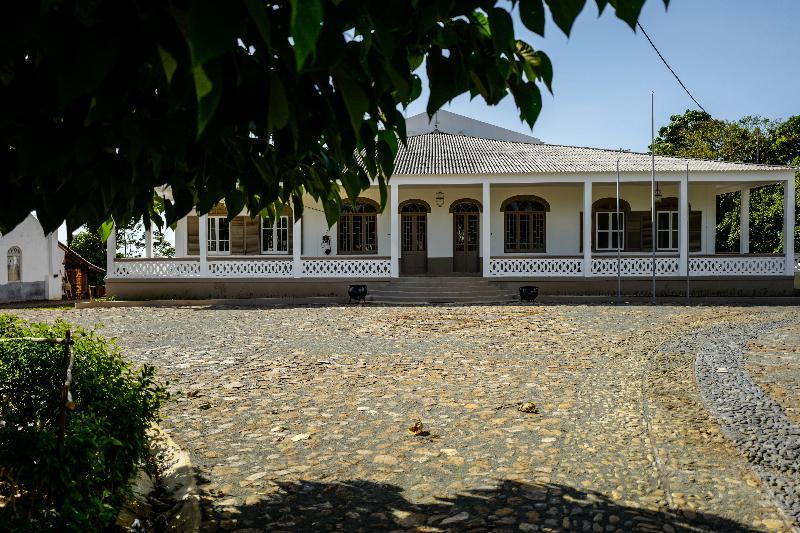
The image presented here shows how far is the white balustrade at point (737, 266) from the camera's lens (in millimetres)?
19891

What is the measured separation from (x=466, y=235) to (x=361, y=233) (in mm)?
3811

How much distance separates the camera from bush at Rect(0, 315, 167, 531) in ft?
8.82

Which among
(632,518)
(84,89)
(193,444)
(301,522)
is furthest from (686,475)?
(84,89)

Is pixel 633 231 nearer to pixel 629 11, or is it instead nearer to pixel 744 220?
pixel 744 220

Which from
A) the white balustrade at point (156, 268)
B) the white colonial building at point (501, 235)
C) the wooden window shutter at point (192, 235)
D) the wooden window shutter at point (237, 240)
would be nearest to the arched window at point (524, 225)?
the white colonial building at point (501, 235)

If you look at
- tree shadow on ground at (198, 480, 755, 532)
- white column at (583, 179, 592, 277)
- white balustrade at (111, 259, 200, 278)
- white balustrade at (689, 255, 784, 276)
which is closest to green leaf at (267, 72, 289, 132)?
tree shadow on ground at (198, 480, 755, 532)

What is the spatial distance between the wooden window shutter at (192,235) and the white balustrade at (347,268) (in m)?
5.09

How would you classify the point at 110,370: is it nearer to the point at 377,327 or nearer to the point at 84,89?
the point at 84,89

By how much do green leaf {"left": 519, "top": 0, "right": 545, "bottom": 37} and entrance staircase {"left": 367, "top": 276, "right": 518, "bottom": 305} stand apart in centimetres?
1697

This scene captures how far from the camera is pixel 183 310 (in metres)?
17.4

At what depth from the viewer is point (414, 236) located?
23.6m

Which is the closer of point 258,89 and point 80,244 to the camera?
point 258,89

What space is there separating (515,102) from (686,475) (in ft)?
10.7

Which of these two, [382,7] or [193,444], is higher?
[382,7]
